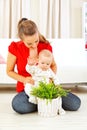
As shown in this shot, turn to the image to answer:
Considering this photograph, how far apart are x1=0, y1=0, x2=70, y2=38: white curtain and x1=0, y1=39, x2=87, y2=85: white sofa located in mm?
875

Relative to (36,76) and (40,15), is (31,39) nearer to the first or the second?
(36,76)

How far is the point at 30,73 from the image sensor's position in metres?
2.20

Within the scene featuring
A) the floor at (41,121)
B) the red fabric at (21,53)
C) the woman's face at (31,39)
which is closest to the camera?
the floor at (41,121)

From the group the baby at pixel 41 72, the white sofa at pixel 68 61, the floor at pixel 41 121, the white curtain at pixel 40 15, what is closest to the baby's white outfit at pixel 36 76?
the baby at pixel 41 72

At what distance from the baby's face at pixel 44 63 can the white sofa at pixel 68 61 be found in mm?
840

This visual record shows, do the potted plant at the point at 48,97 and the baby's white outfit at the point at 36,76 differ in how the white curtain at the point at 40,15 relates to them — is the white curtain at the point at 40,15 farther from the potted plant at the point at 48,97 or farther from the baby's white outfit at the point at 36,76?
the potted plant at the point at 48,97

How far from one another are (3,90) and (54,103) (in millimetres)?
1329

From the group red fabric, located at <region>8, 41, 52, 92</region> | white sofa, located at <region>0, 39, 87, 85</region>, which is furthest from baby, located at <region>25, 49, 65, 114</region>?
white sofa, located at <region>0, 39, 87, 85</region>

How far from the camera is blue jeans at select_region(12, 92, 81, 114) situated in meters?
2.15

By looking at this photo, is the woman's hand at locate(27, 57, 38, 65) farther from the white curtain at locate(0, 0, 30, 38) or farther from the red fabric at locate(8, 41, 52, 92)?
the white curtain at locate(0, 0, 30, 38)

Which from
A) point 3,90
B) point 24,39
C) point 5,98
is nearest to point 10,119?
point 24,39

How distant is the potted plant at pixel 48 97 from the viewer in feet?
6.72

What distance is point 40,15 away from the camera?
4.36 m

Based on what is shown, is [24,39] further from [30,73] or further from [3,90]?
[3,90]
